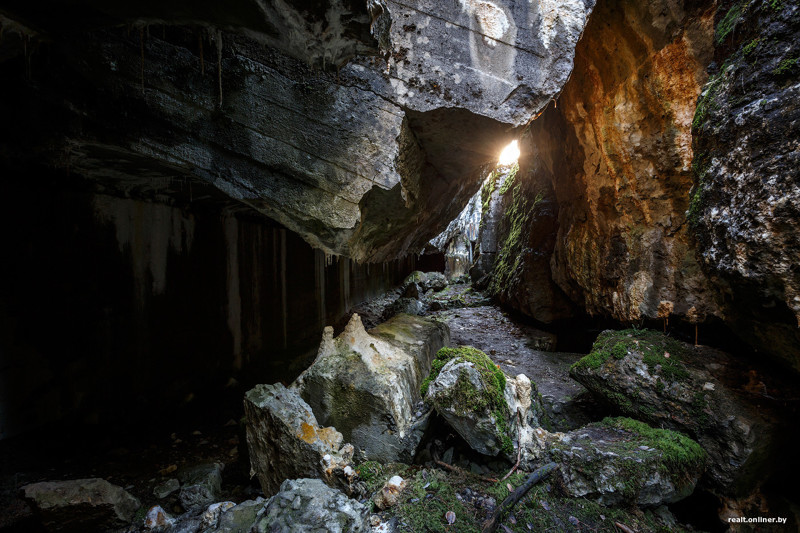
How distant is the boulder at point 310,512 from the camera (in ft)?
6.42

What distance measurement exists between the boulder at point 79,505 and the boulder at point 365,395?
1.61m

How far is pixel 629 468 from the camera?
8.54 ft

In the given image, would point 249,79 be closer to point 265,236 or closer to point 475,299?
point 265,236

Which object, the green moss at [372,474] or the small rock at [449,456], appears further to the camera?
the small rock at [449,456]

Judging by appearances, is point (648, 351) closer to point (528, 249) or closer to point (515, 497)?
point (515, 497)

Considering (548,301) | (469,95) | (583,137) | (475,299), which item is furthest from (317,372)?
(475,299)

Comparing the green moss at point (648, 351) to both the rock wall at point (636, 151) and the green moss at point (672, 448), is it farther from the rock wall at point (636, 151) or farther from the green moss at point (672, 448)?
the green moss at point (672, 448)


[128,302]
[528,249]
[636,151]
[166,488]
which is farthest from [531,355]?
[128,302]

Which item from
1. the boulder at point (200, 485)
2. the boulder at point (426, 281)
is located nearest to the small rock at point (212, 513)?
the boulder at point (200, 485)

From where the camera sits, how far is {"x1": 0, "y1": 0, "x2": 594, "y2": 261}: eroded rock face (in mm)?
2711

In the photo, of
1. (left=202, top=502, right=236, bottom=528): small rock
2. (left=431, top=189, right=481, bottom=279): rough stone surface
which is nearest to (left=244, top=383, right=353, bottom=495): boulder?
(left=202, top=502, right=236, bottom=528): small rock

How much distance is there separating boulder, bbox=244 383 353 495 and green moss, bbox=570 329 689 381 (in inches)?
122

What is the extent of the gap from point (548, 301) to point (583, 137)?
398 centimetres

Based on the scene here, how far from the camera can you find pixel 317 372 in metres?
3.25
